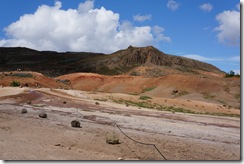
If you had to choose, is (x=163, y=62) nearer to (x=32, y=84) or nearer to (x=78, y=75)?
(x=78, y=75)

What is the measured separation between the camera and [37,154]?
5848 mm

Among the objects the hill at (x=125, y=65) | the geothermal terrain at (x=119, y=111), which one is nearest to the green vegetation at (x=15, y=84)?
the geothermal terrain at (x=119, y=111)

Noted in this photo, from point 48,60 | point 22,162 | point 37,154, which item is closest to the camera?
point 22,162

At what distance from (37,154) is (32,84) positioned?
36470 mm

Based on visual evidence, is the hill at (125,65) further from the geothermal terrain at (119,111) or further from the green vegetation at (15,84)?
the green vegetation at (15,84)

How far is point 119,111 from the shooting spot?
1872 cm

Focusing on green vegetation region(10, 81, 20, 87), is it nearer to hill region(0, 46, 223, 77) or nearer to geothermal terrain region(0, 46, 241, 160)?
geothermal terrain region(0, 46, 241, 160)

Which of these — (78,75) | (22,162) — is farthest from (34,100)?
(78,75)

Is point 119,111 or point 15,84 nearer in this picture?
point 119,111

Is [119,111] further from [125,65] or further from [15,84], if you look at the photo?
[125,65]

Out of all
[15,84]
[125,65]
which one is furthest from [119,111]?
[125,65]

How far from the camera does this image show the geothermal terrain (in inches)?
238

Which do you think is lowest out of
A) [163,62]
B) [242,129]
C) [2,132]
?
[2,132]

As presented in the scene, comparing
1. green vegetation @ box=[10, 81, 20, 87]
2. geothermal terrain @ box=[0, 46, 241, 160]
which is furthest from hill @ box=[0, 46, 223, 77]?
green vegetation @ box=[10, 81, 20, 87]
